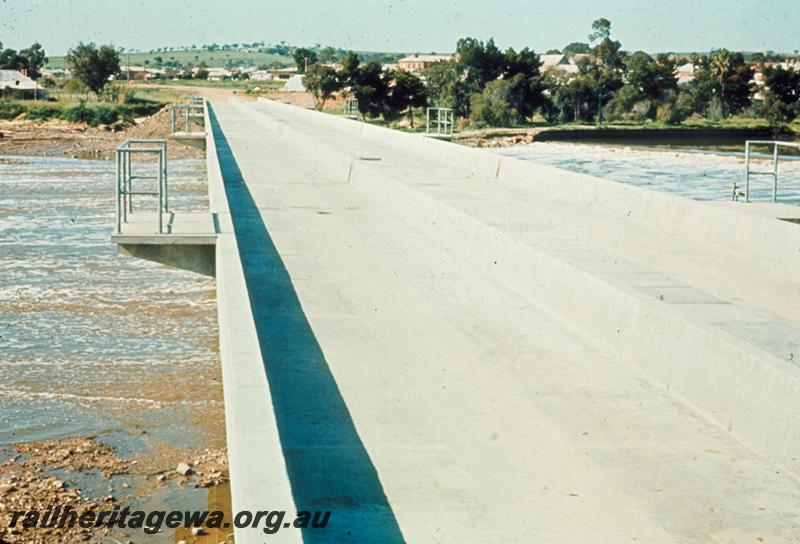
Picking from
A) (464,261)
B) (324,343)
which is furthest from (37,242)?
(324,343)

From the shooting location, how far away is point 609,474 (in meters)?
7.17

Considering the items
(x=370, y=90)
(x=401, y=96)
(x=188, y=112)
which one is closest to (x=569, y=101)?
(x=401, y=96)

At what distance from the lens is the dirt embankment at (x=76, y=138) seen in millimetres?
62906

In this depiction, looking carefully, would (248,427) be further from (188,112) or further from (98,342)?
(188,112)

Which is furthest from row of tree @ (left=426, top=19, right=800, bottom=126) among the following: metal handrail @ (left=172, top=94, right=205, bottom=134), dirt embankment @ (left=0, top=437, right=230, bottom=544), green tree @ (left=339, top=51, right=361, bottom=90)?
dirt embankment @ (left=0, top=437, right=230, bottom=544)

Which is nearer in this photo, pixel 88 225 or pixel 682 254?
pixel 682 254

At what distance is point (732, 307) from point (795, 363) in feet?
7.01

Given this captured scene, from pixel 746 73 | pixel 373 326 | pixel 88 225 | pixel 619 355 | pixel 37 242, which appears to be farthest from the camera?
pixel 746 73

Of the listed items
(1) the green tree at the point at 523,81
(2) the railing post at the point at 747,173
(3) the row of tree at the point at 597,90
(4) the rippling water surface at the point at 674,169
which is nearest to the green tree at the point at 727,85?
(3) the row of tree at the point at 597,90

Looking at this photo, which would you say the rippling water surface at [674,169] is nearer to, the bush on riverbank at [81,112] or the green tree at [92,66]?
the bush on riverbank at [81,112]

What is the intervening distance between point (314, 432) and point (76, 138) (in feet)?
235

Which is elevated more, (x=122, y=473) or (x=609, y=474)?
(x=609, y=474)

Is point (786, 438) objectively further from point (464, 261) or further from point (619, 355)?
point (464, 261)

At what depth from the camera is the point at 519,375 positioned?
371 inches
